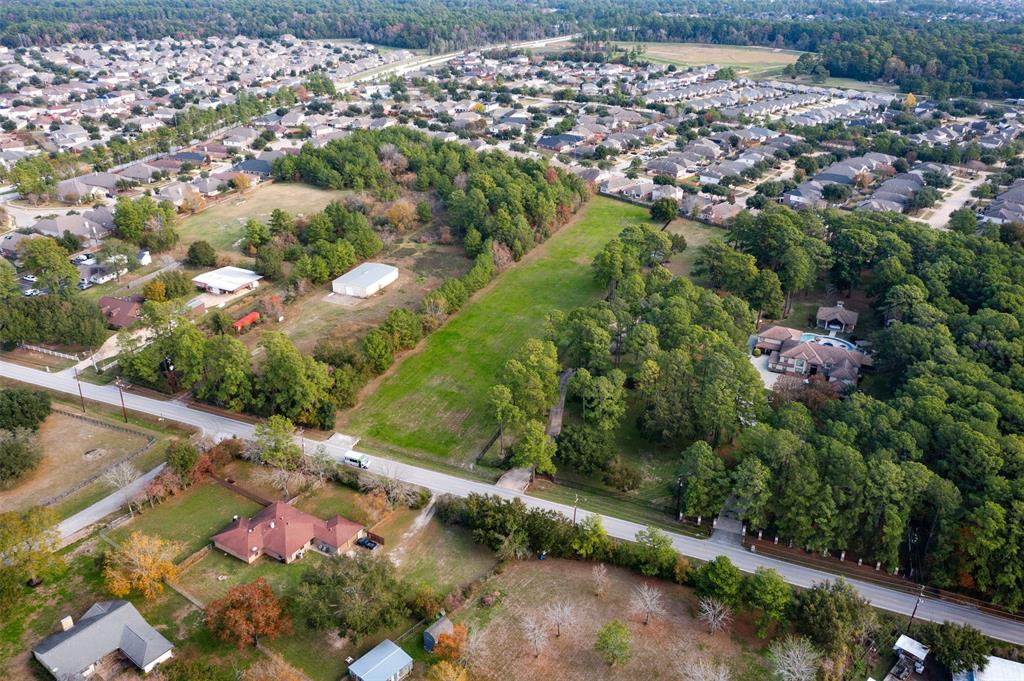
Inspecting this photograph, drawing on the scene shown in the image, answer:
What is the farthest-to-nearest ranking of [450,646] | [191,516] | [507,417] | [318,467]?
1. [507,417]
2. [318,467]
3. [191,516]
4. [450,646]

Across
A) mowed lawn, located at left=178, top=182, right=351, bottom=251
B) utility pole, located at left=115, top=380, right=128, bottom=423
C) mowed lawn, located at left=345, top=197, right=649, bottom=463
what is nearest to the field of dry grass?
utility pole, located at left=115, top=380, right=128, bottom=423

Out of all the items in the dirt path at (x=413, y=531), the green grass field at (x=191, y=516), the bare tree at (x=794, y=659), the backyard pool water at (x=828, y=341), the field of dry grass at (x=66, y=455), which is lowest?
the green grass field at (x=191, y=516)

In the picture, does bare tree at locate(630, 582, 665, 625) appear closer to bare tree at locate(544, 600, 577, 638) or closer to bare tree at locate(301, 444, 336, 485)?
bare tree at locate(544, 600, 577, 638)

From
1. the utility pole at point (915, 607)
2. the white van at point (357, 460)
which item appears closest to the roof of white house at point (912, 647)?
the utility pole at point (915, 607)

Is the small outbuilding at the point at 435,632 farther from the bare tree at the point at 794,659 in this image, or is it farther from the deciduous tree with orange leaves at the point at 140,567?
the bare tree at the point at 794,659

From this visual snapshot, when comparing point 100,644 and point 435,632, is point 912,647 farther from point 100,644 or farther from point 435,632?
point 100,644

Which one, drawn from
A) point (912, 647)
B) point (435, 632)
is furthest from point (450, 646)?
point (912, 647)
